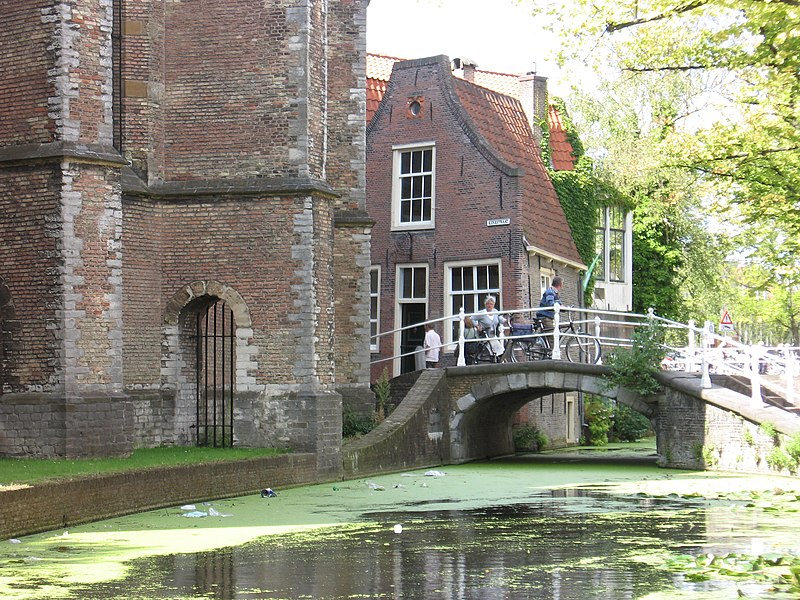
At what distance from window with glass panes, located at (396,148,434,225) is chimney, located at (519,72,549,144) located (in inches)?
129

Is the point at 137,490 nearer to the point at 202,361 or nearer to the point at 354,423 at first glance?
the point at 202,361

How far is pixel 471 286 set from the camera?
92.7ft

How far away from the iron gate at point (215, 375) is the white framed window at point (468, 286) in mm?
7941

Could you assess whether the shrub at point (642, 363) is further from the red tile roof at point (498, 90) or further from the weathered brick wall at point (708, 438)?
the red tile roof at point (498, 90)

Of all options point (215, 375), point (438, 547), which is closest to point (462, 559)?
point (438, 547)

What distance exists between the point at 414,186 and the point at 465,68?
6077 mm

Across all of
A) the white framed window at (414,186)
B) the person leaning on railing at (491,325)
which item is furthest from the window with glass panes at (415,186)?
the person leaning on railing at (491,325)

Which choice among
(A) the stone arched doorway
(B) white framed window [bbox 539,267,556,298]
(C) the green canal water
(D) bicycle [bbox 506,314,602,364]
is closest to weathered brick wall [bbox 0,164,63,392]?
(C) the green canal water

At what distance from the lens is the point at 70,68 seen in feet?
54.7

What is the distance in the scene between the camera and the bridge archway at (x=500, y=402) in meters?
22.9

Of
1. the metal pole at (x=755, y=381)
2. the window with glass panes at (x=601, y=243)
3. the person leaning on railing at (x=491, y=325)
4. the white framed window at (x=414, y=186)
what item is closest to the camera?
the metal pole at (x=755, y=381)

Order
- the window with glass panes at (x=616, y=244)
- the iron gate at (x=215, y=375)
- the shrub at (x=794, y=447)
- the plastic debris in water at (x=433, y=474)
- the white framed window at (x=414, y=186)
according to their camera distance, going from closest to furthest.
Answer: the shrub at (x=794, y=447), the iron gate at (x=215, y=375), the plastic debris in water at (x=433, y=474), the white framed window at (x=414, y=186), the window with glass panes at (x=616, y=244)

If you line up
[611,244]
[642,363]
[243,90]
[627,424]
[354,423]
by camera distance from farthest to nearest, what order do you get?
[611,244]
[627,424]
[354,423]
[642,363]
[243,90]

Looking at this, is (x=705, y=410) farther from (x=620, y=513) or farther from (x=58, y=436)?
(x=58, y=436)
